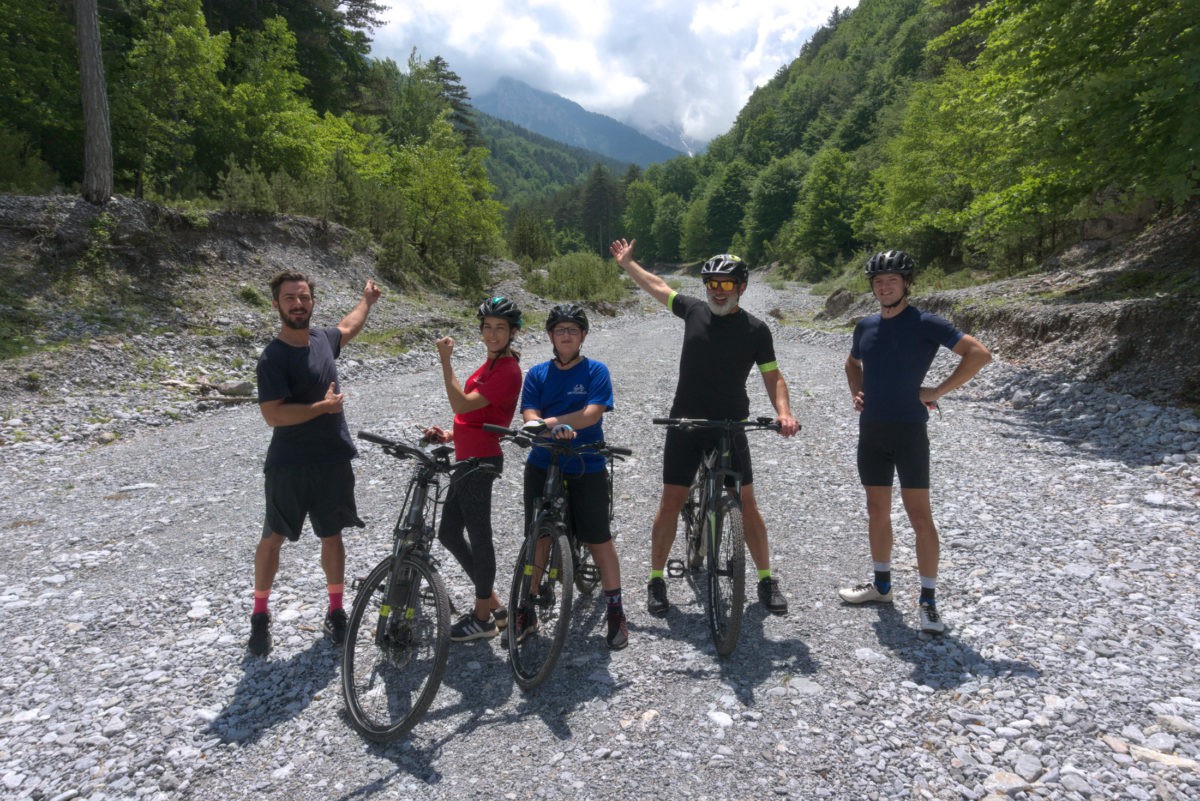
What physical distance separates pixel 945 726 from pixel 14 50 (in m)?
27.8

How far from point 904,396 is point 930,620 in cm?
176

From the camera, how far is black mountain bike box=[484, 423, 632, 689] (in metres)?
4.21

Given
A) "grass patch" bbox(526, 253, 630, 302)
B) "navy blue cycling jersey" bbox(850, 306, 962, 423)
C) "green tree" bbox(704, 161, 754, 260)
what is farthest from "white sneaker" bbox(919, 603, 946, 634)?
"green tree" bbox(704, 161, 754, 260)

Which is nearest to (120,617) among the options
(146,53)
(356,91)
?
(146,53)

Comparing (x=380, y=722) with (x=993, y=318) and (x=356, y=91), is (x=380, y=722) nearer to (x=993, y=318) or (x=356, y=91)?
(x=993, y=318)

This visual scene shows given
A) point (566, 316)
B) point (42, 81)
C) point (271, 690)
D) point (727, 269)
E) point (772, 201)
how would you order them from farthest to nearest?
1. point (772, 201)
2. point (42, 81)
3. point (727, 269)
4. point (566, 316)
5. point (271, 690)

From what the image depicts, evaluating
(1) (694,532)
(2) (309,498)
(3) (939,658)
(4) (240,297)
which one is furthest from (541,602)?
(4) (240,297)

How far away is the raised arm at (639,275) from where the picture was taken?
5296 mm

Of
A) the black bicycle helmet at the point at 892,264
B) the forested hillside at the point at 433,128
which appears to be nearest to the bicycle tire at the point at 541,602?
the black bicycle helmet at the point at 892,264

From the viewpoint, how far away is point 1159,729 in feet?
11.8

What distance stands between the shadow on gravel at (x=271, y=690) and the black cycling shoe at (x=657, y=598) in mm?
2534

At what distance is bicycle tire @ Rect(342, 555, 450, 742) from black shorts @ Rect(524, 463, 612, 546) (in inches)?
36.4

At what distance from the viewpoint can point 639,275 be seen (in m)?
5.69

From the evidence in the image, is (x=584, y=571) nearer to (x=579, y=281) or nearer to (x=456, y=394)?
(x=456, y=394)
